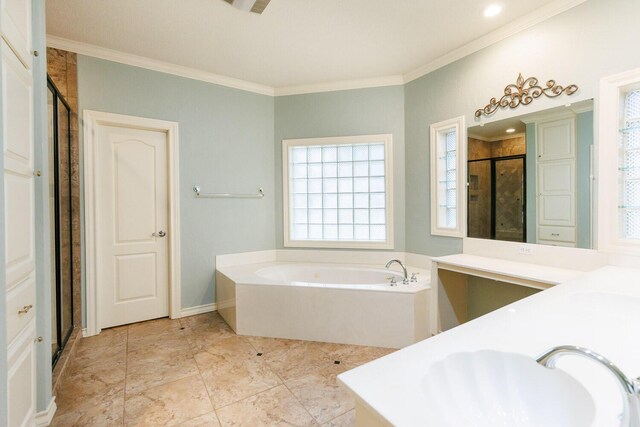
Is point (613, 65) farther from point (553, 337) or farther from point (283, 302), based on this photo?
point (283, 302)

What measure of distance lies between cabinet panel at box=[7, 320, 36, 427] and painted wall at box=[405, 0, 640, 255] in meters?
2.98

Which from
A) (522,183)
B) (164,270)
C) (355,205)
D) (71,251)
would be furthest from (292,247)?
(522,183)

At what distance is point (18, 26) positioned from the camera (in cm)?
134

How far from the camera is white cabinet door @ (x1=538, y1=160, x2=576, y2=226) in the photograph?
210cm

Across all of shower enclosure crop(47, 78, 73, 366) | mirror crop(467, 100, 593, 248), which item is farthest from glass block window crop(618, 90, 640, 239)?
shower enclosure crop(47, 78, 73, 366)

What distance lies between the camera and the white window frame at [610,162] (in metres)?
1.88

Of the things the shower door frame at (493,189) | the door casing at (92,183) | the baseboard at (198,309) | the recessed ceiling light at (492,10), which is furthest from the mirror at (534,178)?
the door casing at (92,183)

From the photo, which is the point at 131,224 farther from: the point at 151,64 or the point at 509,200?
the point at 509,200

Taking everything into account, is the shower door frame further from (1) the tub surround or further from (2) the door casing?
(2) the door casing

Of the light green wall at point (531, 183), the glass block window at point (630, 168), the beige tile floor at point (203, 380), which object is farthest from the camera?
the light green wall at point (531, 183)

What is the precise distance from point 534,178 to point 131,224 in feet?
11.5

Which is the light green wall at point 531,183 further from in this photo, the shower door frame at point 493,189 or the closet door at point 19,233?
the closet door at point 19,233

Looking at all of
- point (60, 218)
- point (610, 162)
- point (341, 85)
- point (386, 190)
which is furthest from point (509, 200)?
point (60, 218)

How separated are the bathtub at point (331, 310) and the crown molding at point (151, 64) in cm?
212
